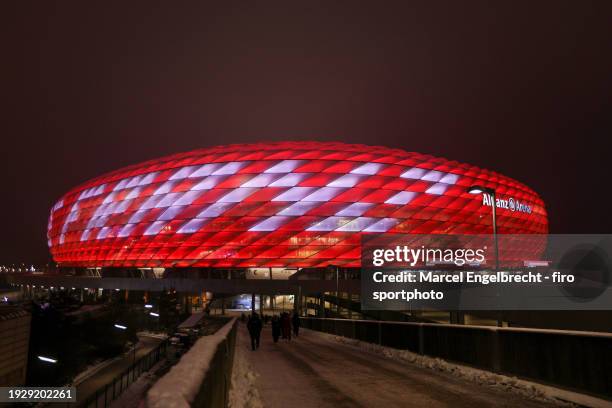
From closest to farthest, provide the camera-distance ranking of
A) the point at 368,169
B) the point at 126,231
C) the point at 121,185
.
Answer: the point at 368,169
the point at 126,231
the point at 121,185

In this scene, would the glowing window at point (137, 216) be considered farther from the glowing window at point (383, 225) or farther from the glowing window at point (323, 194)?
the glowing window at point (383, 225)

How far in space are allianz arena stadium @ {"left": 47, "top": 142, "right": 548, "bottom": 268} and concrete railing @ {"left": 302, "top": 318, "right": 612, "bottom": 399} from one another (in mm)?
44998

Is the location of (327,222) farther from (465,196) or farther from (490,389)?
(490,389)

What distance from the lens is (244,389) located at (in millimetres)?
8852

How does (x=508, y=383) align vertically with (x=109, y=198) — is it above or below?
below

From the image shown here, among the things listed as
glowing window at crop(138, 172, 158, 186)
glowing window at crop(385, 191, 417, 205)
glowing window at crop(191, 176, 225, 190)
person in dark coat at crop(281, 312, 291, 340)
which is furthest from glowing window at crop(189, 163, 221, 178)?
person in dark coat at crop(281, 312, 291, 340)

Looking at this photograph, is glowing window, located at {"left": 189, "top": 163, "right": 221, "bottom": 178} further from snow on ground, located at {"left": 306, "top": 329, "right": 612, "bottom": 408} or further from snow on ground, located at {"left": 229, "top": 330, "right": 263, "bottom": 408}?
snow on ground, located at {"left": 229, "top": 330, "right": 263, "bottom": 408}

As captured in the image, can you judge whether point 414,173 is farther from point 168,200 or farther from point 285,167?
point 168,200

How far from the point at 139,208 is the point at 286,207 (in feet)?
66.6

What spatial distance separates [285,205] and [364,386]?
50.1m

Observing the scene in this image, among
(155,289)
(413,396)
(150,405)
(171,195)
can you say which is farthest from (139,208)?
(150,405)

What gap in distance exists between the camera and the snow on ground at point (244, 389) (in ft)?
24.9

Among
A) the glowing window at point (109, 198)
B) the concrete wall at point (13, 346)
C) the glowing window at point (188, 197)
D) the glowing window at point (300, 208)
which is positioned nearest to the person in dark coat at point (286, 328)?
the concrete wall at point (13, 346)

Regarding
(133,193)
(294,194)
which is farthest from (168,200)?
(294,194)
